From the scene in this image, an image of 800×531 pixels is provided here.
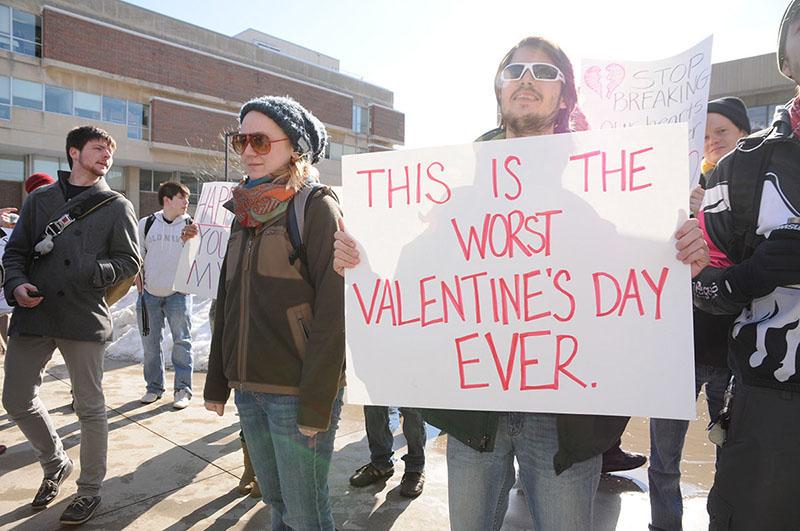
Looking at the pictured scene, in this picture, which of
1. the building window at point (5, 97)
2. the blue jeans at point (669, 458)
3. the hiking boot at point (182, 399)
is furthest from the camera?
the building window at point (5, 97)

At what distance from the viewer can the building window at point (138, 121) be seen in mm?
27625

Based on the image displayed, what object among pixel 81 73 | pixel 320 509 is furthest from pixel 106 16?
pixel 320 509

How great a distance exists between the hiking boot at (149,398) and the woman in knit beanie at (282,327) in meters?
3.60

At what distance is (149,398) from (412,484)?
3172mm

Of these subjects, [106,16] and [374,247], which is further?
[106,16]

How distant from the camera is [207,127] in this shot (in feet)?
98.2

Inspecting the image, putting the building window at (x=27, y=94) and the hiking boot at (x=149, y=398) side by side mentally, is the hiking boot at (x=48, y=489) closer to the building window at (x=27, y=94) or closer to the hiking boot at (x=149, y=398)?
the hiking boot at (x=149, y=398)

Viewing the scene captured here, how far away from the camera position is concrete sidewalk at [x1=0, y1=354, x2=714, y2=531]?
9.91 ft

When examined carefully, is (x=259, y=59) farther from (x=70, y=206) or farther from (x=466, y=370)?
(x=466, y=370)

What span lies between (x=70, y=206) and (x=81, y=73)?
2769 cm

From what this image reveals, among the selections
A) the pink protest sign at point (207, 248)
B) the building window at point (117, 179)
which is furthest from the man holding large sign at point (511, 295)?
the building window at point (117, 179)

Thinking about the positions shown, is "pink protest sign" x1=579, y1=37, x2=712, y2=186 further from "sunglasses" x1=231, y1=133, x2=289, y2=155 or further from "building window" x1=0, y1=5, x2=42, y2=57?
"building window" x1=0, y1=5, x2=42, y2=57

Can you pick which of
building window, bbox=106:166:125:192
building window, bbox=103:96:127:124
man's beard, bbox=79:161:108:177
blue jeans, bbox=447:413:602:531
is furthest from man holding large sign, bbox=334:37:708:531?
building window, bbox=106:166:125:192

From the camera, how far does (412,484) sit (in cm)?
332
